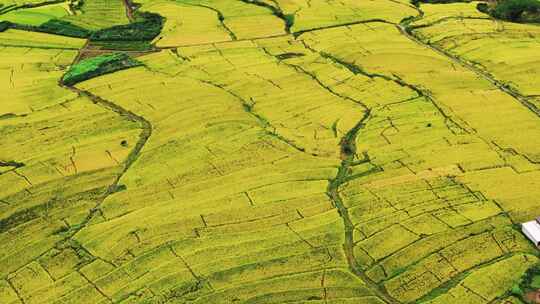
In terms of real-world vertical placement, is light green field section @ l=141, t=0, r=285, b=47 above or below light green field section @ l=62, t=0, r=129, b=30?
above

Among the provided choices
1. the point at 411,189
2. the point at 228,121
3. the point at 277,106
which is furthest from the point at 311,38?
the point at 411,189

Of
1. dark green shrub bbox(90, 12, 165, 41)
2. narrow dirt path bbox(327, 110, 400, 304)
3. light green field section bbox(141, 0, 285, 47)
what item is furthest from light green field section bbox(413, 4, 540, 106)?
dark green shrub bbox(90, 12, 165, 41)

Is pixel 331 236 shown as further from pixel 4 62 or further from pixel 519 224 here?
pixel 4 62

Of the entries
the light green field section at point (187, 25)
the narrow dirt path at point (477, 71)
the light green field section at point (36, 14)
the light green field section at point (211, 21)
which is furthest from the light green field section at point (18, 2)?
the narrow dirt path at point (477, 71)

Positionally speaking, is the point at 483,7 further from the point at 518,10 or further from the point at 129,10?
the point at 129,10

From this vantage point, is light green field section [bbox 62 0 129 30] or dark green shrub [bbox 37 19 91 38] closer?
dark green shrub [bbox 37 19 91 38]

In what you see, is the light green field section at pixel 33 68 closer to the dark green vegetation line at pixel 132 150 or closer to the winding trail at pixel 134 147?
the dark green vegetation line at pixel 132 150

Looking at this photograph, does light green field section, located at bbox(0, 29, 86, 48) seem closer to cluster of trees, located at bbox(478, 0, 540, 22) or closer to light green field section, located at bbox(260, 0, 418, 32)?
light green field section, located at bbox(260, 0, 418, 32)

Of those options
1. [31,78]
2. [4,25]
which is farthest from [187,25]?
[4,25]
